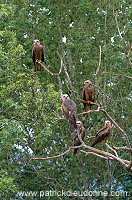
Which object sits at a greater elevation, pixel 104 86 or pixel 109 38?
pixel 109 38

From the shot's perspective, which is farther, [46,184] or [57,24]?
[57,24]

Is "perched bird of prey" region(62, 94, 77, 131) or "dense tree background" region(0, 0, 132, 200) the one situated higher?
"dense tree background" region(0, 0, 132, 200)

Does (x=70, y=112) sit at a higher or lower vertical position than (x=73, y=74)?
lower

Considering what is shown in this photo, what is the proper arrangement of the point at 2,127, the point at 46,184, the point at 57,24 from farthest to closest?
the point at 57,24
the point at 46,184
the point at 2,127

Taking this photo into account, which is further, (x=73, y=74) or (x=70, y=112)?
(x=73, y=74)

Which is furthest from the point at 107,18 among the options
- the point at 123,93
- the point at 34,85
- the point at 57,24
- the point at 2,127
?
the point at 2,127

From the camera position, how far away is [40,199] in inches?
596

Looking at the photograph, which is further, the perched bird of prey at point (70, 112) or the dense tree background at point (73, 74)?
the dense tree background at point (73, 74)

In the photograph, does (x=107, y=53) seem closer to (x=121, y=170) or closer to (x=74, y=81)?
(x=74, y=81)

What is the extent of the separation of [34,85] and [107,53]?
4162 millimetres

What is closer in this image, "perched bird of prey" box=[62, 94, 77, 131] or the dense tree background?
"perched bird of prey" box=[62, 94, 77, 131]

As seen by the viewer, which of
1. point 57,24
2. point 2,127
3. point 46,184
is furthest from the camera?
point 57,24

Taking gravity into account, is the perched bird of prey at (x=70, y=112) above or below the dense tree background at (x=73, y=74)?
below

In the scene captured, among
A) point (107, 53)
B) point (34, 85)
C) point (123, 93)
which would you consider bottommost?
point (34, 85)
